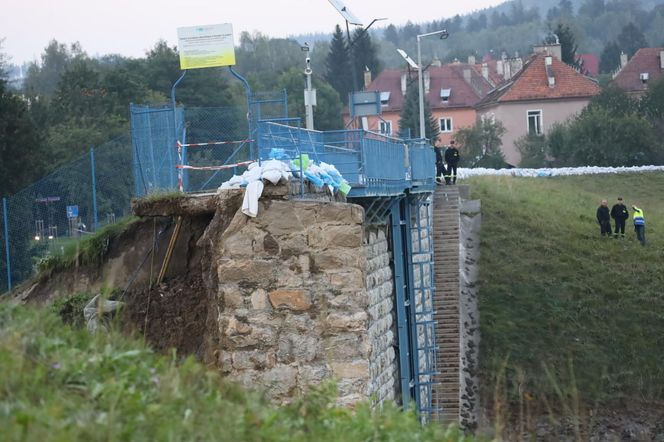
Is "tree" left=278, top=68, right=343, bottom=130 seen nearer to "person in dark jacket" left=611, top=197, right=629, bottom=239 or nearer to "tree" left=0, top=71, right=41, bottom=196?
"person in dark jacket" left=611, top=197, right=629, bottom=239

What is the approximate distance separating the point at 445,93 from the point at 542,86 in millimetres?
12743

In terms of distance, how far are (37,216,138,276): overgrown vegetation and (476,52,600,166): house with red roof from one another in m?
70.5

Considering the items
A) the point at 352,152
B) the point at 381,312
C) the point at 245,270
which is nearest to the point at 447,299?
the point at 381,312

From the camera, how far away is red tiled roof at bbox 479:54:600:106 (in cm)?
8906

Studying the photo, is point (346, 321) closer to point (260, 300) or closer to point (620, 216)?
point (260, 300)

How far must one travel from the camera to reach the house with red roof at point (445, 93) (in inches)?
3947

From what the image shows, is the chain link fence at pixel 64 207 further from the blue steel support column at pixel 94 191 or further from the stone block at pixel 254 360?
the stone block at pixel 254 360

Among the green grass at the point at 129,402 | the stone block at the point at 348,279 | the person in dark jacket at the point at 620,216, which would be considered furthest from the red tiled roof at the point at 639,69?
the green grass at the point at 129,402

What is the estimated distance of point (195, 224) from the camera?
57.9ft

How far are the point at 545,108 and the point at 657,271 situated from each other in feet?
182

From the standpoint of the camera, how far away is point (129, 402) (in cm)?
670

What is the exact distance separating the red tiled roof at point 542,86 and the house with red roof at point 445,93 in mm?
8711

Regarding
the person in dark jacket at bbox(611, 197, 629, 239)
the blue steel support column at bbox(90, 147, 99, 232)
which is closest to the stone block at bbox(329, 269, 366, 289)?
the blue steel support column at bbox(90, 147, 99, 232)

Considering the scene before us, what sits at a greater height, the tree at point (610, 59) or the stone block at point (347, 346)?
the tree at point (610, 59)
